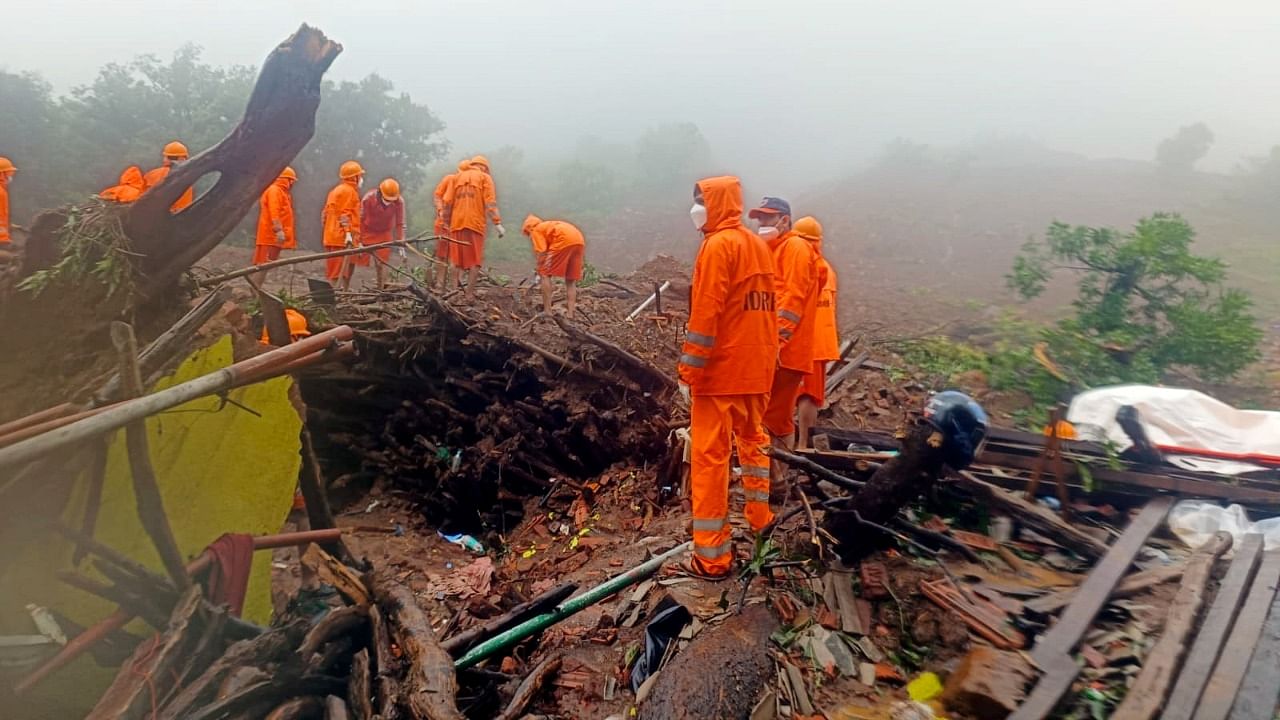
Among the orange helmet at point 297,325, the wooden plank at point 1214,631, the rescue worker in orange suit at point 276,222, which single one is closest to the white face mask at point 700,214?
the wooden plank at point 1214,631

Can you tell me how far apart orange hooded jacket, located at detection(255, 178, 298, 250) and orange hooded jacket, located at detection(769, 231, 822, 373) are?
6891 millimetres

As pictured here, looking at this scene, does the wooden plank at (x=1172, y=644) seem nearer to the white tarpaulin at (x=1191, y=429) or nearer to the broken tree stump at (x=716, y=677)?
the white tarpaulin at (x=1191, y=429)

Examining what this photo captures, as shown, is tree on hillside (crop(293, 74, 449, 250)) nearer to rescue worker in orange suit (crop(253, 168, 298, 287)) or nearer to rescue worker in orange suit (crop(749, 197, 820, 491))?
rescue worker in orange suit (crop(253, 168, 298, 287))

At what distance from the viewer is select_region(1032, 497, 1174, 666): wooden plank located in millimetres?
2766

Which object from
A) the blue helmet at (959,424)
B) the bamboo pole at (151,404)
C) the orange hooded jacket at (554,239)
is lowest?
the blue helmet at (959,424)

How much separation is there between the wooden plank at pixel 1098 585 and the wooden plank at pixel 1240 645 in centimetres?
43

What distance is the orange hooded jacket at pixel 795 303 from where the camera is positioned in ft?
16.1

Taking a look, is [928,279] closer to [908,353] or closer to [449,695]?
[908,353]

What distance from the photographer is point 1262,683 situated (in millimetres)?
2510

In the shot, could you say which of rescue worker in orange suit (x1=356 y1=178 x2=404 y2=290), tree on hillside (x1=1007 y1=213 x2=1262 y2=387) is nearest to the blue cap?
tree on hillside (x1=1007 y1=213 x2=1262 y2=387)

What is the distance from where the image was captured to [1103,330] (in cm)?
810

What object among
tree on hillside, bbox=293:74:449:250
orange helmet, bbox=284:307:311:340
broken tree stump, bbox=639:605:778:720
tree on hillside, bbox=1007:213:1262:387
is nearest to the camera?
broken tree stump, bbox=639:605:778:720

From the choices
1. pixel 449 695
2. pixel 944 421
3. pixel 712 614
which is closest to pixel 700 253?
pixel 944 421

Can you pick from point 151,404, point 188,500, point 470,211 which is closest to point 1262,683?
point 151,404
